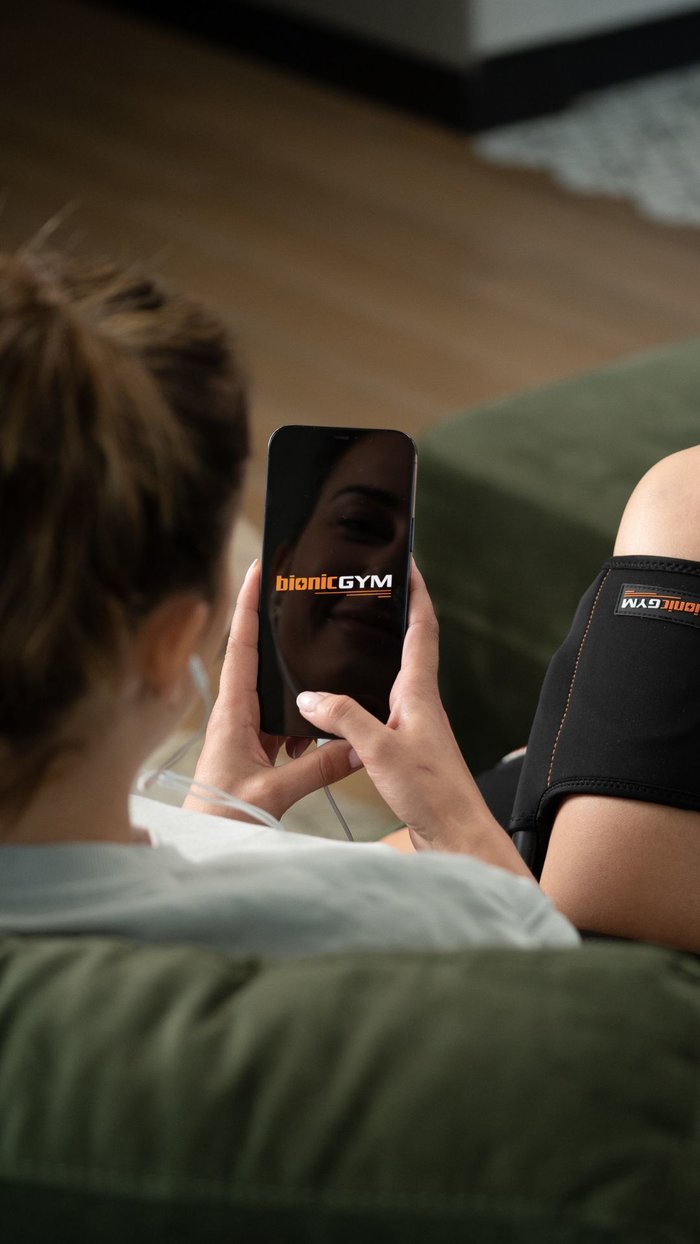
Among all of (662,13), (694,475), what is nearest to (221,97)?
(662,13)

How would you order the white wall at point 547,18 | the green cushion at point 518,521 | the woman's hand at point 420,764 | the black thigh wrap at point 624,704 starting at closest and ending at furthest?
the woman's hand at point 420,764
the black thigh wrap at point 624,704
the green cushion at point 518,521
the white wall at point 547,18

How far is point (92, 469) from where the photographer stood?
58 cm

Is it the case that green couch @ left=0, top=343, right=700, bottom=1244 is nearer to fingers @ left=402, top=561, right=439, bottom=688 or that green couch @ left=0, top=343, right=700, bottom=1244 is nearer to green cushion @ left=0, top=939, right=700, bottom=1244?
green cushion @ left=0, top=939, right=700, bottom=1244

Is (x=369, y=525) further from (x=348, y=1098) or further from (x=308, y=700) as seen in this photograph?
(x=348, y=1098)

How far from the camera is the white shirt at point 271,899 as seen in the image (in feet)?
2.10

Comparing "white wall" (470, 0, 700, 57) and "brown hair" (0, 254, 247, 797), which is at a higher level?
"brown hair" (0, 254, 247, 797)

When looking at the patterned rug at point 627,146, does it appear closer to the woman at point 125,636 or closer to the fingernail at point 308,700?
the fingernail at point 308,700

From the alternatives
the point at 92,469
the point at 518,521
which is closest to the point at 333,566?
the point at 92,469

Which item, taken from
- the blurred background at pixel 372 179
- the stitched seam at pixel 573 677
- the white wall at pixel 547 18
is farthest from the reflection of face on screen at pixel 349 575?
the white wall at pixel 547 18

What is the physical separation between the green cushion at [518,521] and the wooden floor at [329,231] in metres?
0.88

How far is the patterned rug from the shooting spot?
4375 millimetres

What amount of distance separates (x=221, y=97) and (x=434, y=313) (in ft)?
5.76

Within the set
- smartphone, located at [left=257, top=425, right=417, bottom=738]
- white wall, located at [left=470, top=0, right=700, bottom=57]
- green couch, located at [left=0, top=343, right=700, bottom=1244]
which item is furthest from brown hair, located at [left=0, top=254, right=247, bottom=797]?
white wall, located at [left=470, top=0, right=700, bottom=57]

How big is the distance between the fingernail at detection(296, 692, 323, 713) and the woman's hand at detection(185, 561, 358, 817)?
0.12 feet
